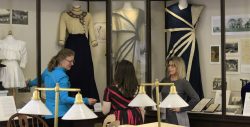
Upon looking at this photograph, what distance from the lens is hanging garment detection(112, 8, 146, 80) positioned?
17.5 feet

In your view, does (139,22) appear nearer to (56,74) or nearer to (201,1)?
(201,1)

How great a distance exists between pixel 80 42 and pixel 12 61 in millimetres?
949

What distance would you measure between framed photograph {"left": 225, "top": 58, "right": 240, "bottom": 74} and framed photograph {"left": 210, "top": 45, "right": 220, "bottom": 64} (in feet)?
0.55

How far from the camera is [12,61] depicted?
15.1ft

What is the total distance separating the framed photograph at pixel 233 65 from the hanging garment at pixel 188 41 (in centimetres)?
39

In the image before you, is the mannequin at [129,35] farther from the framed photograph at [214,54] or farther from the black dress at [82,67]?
the framed photograph at [214,54]

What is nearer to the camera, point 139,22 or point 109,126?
point 109,126

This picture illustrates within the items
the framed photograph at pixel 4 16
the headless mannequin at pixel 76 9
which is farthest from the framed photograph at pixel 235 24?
the framed photograph at pixel 4 16

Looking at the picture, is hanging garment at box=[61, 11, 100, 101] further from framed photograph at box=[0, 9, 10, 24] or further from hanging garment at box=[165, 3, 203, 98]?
hanging garment at box=[165, 3, 203, 98]

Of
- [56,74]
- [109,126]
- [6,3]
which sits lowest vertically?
[109,126]

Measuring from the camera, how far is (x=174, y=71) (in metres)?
4.32

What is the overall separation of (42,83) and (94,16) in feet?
4.25

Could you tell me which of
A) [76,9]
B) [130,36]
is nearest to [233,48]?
[130,36]

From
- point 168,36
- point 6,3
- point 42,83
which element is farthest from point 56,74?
point 168,36
